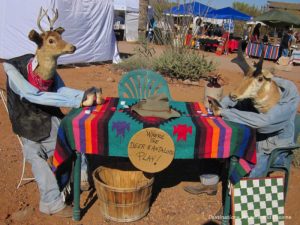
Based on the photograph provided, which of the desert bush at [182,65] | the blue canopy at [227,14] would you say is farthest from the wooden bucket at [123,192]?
the blue canopy at [227,14]

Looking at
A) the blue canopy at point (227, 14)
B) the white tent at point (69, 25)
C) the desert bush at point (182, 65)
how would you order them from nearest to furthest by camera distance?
the desert bush at point (182, 65) < the white tent at point (69, 25) < the blue canopy at point (227, 14)

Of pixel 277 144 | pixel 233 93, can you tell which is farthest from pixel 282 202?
pixel 233 93

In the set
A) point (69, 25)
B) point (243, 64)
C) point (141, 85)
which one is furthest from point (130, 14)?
point (243, 64)

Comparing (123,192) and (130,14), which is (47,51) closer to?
(123,192)

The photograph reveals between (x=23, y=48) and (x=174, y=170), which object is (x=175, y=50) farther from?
(x=174, y=170)

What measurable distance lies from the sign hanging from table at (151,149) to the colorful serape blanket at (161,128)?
5cm

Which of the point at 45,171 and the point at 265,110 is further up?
the point at 265,110

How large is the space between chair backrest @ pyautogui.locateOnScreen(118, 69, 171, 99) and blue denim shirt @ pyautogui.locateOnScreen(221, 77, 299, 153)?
1279 mm

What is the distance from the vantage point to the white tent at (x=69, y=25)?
10484 millimetres

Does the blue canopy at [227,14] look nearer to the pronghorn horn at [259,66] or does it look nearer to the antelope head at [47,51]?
the pronghorn horn at [259,66]

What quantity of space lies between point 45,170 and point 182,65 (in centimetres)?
643

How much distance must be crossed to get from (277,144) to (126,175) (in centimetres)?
141

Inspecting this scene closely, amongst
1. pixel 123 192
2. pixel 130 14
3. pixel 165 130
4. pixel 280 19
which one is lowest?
pixel 123 192

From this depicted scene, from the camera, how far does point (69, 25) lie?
1091cm
